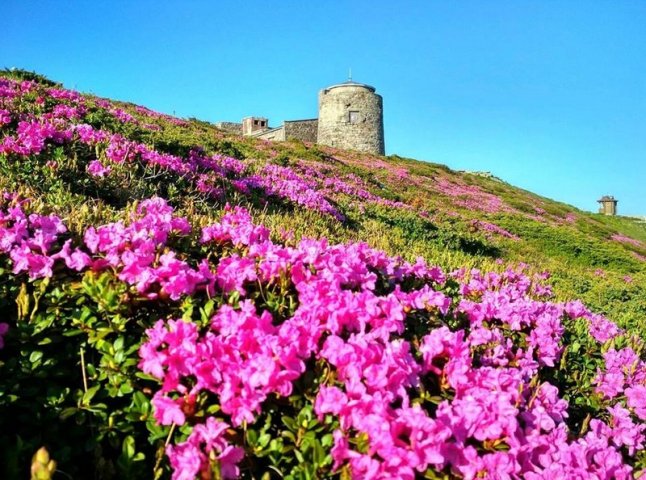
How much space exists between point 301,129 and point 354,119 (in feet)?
24.4

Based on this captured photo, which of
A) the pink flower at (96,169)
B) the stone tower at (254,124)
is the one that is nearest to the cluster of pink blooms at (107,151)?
the pink flower at (96,169)

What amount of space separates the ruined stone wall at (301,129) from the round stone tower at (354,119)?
3720 mm

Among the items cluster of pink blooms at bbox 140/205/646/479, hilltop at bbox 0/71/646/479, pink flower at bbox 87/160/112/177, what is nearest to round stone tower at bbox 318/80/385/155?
pink flower at bbox 87/160/112/177

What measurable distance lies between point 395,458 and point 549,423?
1009 mm

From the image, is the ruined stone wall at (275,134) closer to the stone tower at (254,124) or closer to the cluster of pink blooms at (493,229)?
the stone tower at (254,124)

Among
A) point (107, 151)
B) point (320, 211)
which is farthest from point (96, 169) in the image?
point (320, 211)

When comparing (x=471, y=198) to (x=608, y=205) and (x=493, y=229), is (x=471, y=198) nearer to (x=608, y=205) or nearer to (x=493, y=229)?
(x=493, y=229)

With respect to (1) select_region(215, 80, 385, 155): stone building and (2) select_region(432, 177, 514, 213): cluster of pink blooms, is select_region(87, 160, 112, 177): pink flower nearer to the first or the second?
(2) select_region(432, 177, 514, 213): cluster of pink blooms

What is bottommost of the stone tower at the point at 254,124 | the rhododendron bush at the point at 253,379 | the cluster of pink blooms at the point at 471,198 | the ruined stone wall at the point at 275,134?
the rhododendron bush at the point at 253,379

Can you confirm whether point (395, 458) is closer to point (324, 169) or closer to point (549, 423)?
point (549, 423)

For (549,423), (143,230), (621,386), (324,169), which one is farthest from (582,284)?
(324,169)

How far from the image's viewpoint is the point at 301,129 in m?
57.7

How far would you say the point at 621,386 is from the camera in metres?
3.41

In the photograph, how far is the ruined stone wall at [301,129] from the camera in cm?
5703
